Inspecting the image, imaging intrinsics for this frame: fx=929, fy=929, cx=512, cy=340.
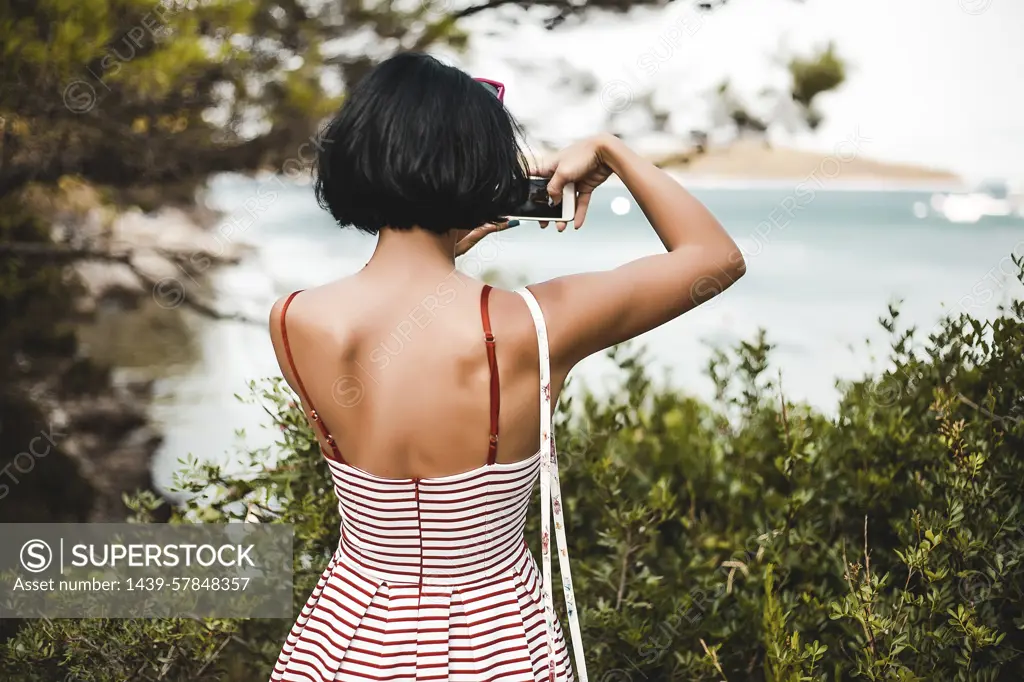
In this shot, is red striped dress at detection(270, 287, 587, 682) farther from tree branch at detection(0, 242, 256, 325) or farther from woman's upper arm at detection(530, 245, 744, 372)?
tree branch at detection(0, 242, 256, 325)

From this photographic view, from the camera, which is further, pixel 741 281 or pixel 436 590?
pixel 741 281

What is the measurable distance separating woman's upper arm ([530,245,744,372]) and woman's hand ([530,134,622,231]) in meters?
0.13

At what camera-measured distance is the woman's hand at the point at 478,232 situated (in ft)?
4.74

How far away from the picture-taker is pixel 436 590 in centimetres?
138

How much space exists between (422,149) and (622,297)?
338 mm

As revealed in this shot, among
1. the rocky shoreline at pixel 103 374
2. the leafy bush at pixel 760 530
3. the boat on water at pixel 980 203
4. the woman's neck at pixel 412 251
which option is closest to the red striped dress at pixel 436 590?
the woman's neck at pixel 412 251

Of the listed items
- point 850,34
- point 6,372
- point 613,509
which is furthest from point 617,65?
point 6,372

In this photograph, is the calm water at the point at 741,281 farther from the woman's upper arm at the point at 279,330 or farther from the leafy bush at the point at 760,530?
the woman's upper arm at the point at 279,330

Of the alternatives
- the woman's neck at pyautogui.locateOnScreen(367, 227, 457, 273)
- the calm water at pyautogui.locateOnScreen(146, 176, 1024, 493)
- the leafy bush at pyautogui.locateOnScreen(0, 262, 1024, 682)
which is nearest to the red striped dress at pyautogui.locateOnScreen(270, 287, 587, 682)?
the woman's neck at pyautogui.locateOnScreen(367, 227, 457, 273)

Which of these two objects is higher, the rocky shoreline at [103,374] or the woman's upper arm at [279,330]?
the woman's upper arm at [279,330]

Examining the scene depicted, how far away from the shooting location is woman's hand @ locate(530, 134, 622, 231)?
4.55 feet

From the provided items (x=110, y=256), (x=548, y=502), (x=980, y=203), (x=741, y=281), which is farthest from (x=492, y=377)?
(x=980, y=203)

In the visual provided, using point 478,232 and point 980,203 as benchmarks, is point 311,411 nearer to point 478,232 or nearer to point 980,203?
point 478,232

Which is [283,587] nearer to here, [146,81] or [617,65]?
[146,81]
